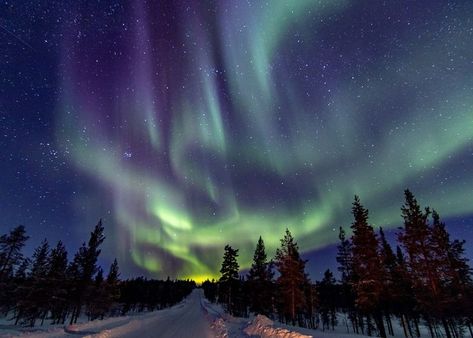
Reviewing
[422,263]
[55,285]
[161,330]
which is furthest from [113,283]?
[422,263]

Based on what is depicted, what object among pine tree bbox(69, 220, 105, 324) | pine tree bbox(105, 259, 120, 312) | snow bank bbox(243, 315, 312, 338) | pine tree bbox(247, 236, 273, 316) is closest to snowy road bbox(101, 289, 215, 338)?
snow bank bbox(243, 315, 312, 338)

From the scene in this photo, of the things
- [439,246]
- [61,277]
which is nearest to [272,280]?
[439,246]

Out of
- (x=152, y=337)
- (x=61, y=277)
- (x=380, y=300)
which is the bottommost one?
(x=152, y=337)

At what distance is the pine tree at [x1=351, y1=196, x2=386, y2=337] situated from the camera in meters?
28.3

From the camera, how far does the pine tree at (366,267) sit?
28.3m

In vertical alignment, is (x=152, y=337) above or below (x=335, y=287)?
below

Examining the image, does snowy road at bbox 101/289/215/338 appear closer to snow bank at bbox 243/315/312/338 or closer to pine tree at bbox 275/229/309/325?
snow bank at bbox 243/315/312/338

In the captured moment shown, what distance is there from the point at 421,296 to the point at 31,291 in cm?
5166

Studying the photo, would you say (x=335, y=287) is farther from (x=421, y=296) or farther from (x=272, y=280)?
(x=421, y=296)

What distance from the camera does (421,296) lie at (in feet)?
97.7

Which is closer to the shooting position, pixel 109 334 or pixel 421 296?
pixel 109 334

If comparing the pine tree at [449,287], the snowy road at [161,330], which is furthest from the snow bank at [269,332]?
the pine tree at [449,287]

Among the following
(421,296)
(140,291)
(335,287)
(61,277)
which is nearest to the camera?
(421,296)

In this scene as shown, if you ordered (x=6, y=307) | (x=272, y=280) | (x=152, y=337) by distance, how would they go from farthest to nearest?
(x=272, y=280) < (x=6, y=307) < (x=152, y=337)
